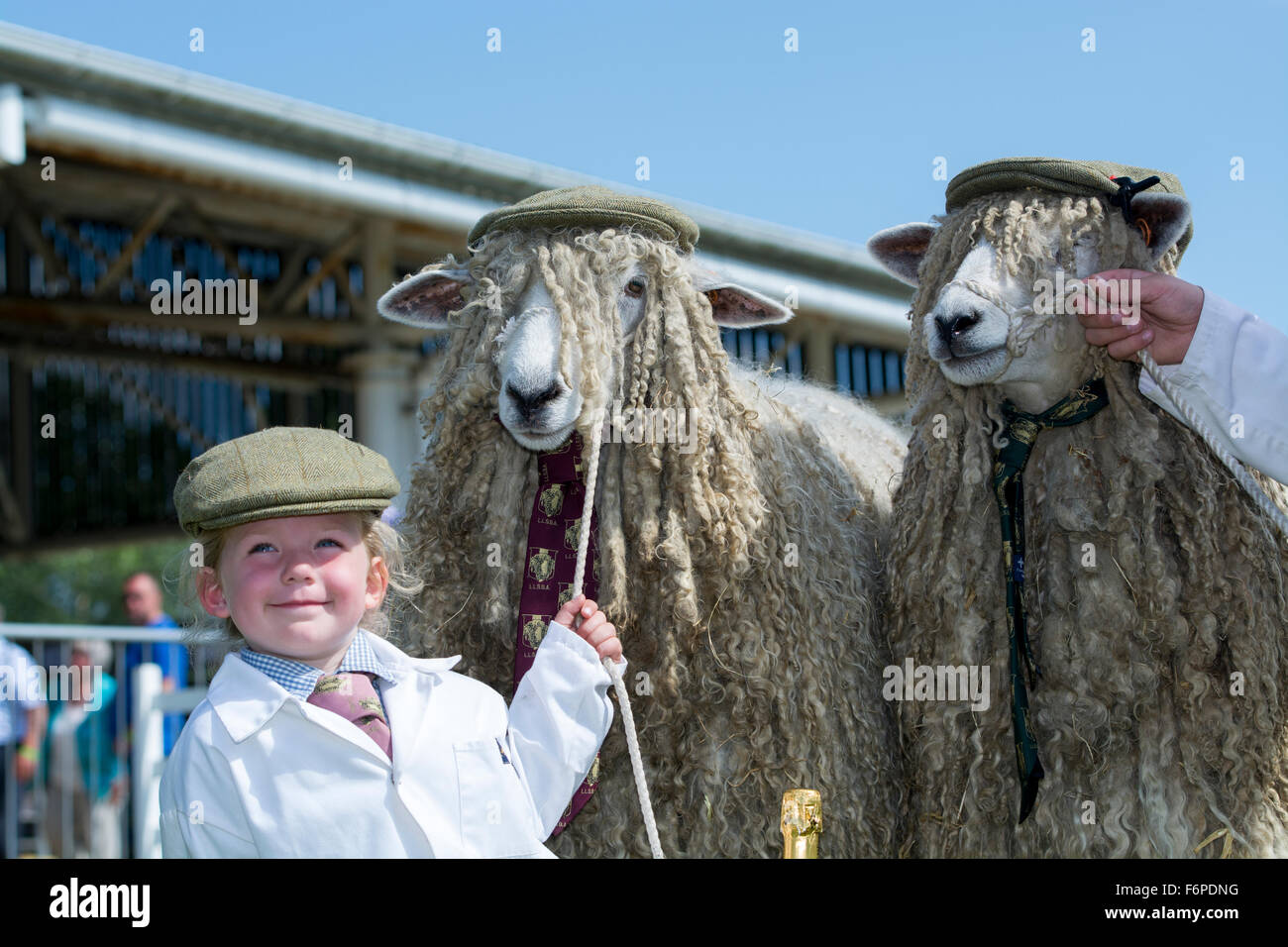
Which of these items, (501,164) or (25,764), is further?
(501,164)

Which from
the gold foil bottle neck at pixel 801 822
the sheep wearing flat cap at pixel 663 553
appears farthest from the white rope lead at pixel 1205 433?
the gold foil bottle neck at pixel 801 822

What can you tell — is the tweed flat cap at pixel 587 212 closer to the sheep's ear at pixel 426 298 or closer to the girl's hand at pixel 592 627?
the sheep's ear at pixel 426 298

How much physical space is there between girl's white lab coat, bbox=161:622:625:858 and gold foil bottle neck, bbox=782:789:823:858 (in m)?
0.46

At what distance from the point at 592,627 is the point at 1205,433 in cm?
156

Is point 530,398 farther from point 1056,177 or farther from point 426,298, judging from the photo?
point 1056,177

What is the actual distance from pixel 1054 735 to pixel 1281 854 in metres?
0.55

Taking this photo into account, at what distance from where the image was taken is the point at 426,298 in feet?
11.5

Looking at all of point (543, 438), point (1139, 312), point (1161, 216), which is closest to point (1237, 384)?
point (1139, 312)

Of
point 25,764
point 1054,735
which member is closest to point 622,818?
point 1054,735

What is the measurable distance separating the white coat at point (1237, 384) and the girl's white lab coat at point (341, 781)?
1.82m

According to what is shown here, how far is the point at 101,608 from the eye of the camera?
3781cm

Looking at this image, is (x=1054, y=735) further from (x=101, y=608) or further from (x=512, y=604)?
(x=101, y=608)

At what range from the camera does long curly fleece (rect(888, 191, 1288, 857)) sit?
2.96m

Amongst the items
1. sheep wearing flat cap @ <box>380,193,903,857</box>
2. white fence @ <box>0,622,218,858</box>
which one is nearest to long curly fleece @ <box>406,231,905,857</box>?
sheep wearing flat cap @ <box>380,193,903,857</box>
